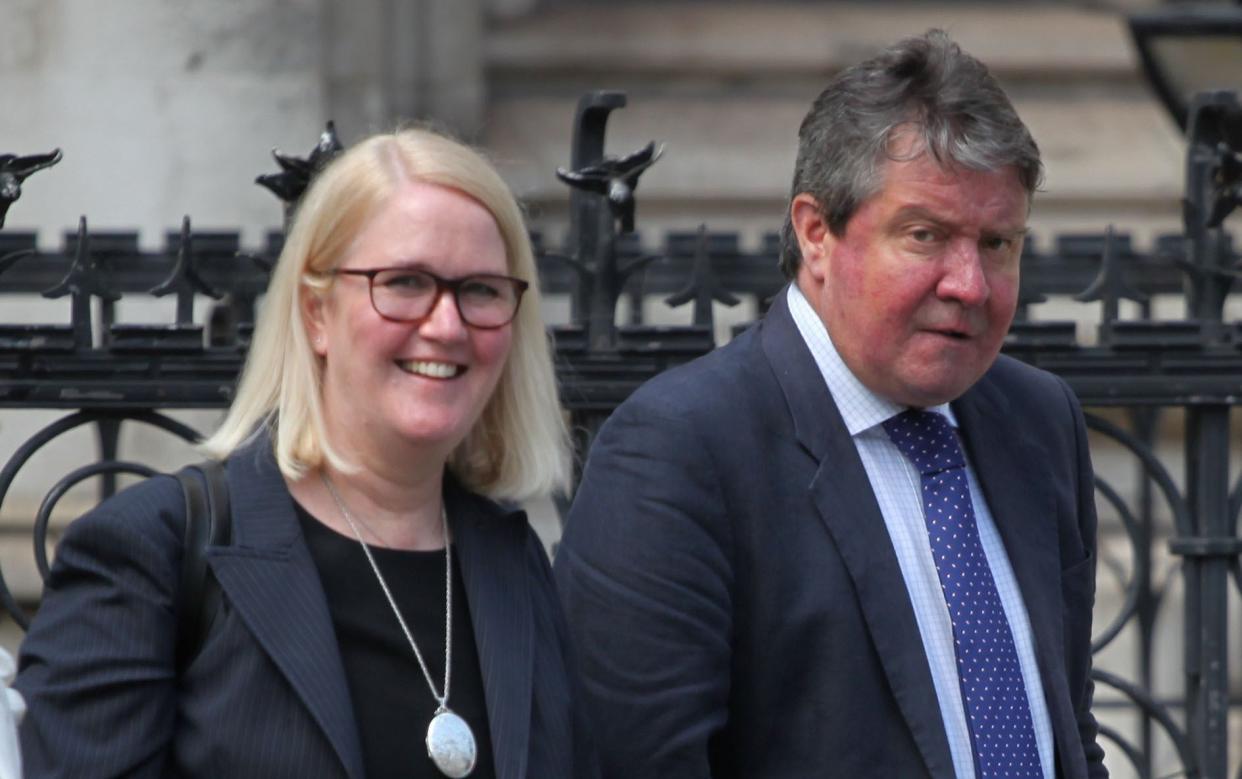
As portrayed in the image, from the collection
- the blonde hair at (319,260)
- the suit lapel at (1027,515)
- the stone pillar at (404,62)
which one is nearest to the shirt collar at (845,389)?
the suit lapel at (1027,515)

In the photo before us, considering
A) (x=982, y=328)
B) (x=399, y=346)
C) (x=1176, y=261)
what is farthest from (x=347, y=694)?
(x=1176, y=261)

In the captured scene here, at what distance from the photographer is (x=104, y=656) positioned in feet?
7.54

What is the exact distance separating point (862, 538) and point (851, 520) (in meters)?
0.03

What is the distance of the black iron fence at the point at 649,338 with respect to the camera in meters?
3.89

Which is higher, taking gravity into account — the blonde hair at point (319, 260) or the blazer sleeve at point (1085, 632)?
the blonde hair at point (319, 260)

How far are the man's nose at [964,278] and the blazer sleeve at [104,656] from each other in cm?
112

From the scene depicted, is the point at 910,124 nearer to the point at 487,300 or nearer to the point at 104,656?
the point at 487,300

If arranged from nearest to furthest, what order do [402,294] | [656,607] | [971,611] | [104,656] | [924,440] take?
[104,656]
[402,294]
[656,607]
[971,611]
[924,440]

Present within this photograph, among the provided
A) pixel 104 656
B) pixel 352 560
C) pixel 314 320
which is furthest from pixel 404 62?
pixel 104 656

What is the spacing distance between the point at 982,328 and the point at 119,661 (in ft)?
4.16

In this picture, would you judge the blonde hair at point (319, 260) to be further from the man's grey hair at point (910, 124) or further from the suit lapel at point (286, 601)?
the man's grey hair at point (910, 124)

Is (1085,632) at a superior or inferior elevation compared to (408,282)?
inferior

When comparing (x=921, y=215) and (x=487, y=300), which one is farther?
(x=921, y=215)

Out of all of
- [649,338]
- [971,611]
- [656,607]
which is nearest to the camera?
[656,607]
